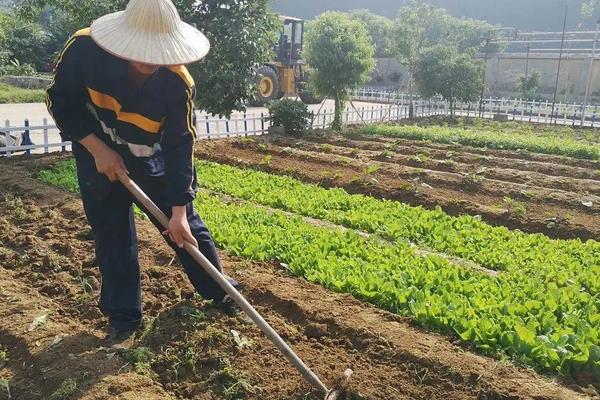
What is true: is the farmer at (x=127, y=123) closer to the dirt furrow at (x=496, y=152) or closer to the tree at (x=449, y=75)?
the dirt furrow at (x=496, y=152)

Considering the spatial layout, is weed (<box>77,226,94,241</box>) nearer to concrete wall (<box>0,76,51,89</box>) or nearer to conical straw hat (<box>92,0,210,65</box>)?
conical straw hat (<box>92,0,210,65</box>)

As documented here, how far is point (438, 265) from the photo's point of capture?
17.0 feet

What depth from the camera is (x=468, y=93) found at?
2309 cm

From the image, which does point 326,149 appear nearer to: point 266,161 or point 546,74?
point 266,161

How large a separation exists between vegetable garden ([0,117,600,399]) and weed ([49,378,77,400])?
0.06 metres

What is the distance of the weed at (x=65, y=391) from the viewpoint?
3.15 metres

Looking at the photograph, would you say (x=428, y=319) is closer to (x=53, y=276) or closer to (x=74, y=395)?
(x=74, y=395)

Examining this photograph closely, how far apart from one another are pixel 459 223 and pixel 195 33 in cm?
472

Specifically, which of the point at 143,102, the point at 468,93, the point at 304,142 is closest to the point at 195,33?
the point at 143,102

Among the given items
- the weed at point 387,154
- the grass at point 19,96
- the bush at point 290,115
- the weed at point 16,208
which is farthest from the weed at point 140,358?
the grass at point 19,96

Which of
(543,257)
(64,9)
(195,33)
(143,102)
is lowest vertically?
(543,257)

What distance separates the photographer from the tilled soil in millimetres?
8094

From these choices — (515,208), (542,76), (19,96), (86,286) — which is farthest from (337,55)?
(542,76)

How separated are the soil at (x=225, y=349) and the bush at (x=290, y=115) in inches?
429
